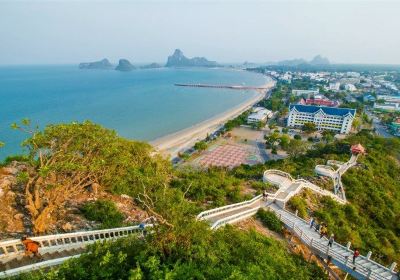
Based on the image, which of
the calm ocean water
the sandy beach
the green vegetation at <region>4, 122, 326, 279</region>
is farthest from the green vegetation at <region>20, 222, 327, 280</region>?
the calm ocean water

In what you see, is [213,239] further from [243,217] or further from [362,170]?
[362,170]

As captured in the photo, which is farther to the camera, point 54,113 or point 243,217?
point 54,113

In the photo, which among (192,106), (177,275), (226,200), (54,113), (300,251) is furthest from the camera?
(192,106)

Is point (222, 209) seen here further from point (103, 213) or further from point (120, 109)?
point (120, 109)

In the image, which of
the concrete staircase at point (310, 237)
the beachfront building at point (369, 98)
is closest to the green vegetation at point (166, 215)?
the concrete staircase at point (310, 237)

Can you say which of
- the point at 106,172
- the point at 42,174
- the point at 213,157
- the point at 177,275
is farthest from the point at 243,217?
the point at 213,157

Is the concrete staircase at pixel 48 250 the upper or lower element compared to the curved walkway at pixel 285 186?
upper

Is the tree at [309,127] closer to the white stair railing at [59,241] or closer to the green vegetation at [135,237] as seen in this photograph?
the green vegetation at [135,237]

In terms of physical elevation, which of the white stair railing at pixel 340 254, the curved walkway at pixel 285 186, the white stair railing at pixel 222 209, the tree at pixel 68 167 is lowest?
the curved walkway at pixel 285 186
